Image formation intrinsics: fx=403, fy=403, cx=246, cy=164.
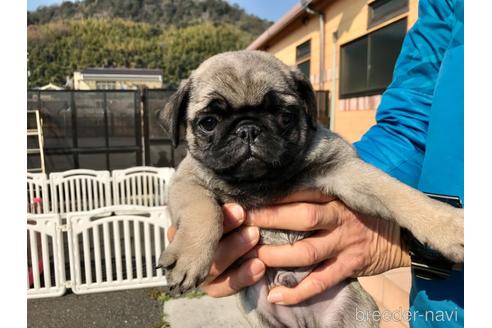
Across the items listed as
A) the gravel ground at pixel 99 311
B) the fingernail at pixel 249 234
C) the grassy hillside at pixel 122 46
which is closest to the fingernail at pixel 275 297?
the fingernail at pixel 249 234

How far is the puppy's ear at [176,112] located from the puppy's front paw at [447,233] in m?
1.57

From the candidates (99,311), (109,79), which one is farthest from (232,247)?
(109,79)

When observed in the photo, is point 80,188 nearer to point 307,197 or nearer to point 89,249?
point 89,249

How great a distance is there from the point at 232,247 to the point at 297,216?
0.37 metres

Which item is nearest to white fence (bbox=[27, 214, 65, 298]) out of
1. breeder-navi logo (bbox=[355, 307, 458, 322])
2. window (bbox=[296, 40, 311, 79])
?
breeder-navi logo (bbox=[355, 307, 458, 322])

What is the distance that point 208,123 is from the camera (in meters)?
2.34

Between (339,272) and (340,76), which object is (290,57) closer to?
(340,76)

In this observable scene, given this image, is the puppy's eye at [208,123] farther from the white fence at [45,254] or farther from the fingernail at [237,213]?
the white fence at [45,254]

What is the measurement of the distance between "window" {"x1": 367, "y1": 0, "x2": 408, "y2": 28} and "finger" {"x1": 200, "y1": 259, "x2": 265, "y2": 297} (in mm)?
6793

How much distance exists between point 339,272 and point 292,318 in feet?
1.40

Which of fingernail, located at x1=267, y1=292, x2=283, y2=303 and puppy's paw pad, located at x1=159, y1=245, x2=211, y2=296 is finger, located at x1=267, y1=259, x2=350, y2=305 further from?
puppy's paw pad, located at x1=159, y1=245, x2=211, y2=296

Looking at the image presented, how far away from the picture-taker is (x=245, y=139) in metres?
2.10

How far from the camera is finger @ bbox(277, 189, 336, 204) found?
2170mm
